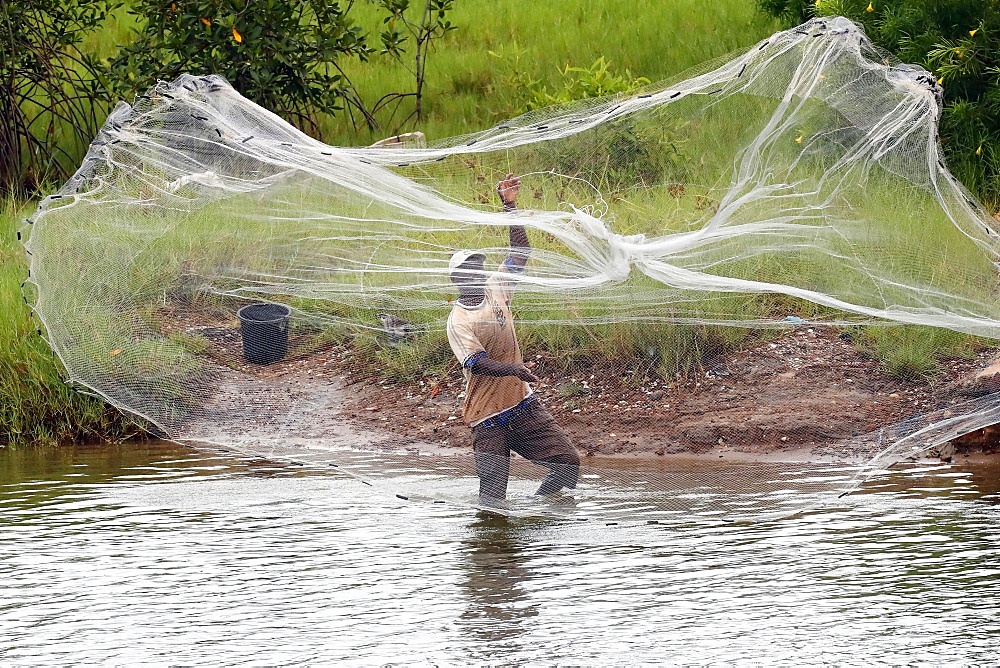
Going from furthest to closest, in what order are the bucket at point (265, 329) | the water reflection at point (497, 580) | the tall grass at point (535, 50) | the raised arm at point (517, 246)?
the tall grass at point (535, 50) < the bucket at point (265, 329) < the raised arm at point (517, 246) < the water reflection at point (497, 580)

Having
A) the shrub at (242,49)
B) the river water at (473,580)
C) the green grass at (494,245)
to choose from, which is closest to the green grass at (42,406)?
the river water at (473,580)

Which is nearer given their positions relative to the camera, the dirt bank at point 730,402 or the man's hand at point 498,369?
the man's hand at point 498,369

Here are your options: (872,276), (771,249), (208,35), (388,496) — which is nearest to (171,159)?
(388,496)

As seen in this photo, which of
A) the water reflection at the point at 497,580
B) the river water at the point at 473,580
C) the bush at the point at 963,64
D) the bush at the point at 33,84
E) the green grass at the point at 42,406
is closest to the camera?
the river water at the point at 473,580

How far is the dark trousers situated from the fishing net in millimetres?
82

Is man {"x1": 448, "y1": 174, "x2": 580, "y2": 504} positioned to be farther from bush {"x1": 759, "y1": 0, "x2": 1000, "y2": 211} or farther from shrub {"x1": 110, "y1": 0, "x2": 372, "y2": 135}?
shrub {"x1": 110, "y1": 0, "x2": 372, "y2": 135}

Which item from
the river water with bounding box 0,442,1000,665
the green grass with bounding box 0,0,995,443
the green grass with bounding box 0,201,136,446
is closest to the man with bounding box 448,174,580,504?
the green grass with bounding box 0,0,995,443

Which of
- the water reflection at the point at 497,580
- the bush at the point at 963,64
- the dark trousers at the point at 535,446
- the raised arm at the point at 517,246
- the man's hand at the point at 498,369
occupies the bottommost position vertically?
the water reflection at the point at 497,580

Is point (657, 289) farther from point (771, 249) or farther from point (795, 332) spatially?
point (795, 332)

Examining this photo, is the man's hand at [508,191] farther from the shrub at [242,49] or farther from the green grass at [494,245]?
the shrub at [242,49]

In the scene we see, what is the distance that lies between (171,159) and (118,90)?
5.78 meters

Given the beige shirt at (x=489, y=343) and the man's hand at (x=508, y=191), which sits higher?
the man's hand at (x=508, y=191)

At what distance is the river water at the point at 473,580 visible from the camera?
5371 mm

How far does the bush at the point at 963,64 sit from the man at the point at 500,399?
4.98 m
